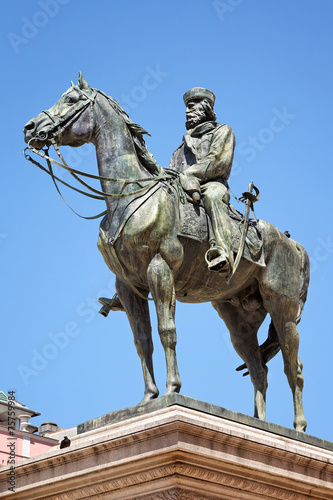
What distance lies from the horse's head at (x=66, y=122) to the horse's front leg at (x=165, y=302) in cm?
189

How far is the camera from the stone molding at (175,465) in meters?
9.20

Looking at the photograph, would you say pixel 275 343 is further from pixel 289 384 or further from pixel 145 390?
pixel 145 390

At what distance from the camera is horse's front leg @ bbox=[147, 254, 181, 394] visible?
10.4 m

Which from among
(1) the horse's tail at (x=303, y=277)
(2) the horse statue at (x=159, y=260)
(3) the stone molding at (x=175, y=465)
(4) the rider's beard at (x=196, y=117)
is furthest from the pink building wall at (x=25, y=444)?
(4) the rider's beard at (x=196, y=117)

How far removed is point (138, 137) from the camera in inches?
450

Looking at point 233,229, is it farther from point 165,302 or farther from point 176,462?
point 176,462

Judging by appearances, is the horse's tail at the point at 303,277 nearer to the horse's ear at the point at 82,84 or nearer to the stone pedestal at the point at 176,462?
the stone pedestal at the point at 176,462

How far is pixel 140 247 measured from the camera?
10.5m

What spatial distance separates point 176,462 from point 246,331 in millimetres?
3487

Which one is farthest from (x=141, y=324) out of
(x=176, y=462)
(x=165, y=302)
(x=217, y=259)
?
(x=176, y=462)

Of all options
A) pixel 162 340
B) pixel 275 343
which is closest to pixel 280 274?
pixel 275 343

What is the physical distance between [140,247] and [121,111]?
73.8 inches

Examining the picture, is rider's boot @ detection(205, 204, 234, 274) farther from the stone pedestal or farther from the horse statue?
the stone pedestal

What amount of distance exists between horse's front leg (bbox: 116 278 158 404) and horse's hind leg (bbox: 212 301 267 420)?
1571 mm
